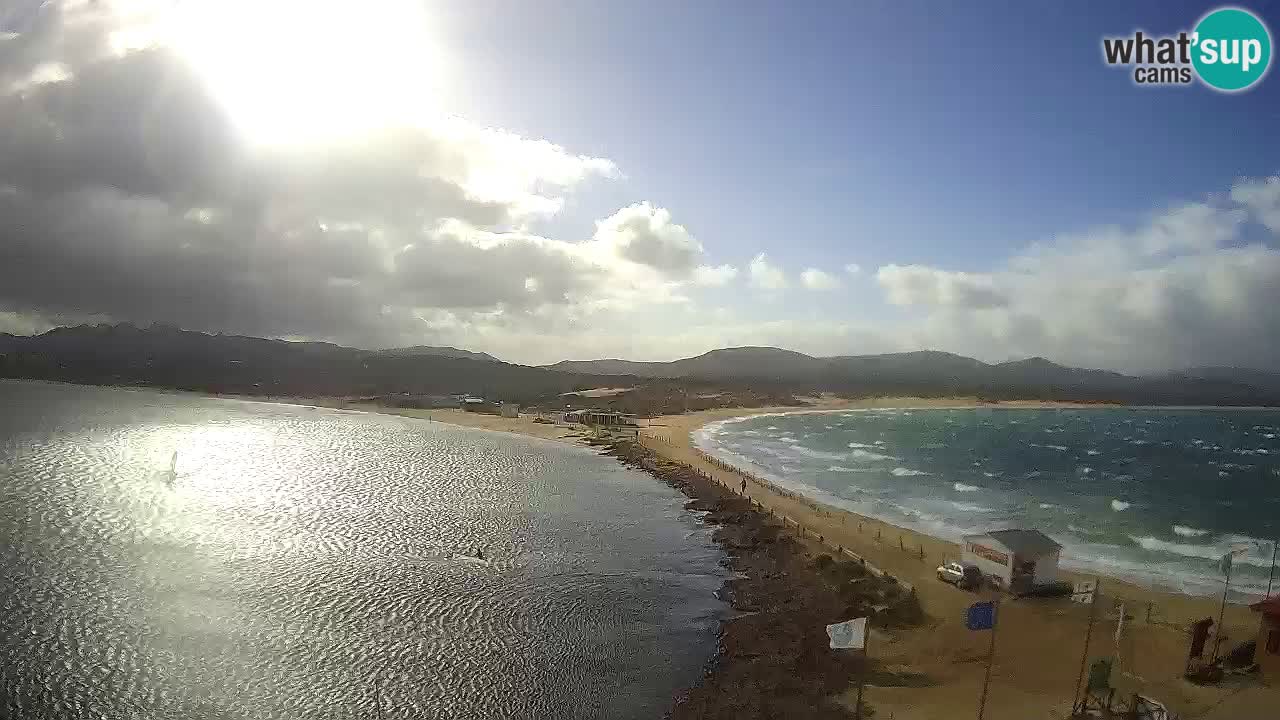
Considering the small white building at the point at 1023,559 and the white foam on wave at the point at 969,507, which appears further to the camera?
the white foam on wave at the point at 969,507

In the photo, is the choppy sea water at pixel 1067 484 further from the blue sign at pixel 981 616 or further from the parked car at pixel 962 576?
the blue sign at pixel 981 616

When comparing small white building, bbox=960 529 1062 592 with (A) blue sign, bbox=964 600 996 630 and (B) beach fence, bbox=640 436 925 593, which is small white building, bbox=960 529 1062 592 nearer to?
(B) beach fence, bbox=640 436 925 593

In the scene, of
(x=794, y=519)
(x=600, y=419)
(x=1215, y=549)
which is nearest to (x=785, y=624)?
(x=794, y=519)

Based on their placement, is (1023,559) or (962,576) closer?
(1023,559)

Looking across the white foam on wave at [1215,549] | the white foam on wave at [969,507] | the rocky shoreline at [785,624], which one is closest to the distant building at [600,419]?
the white foam on wave at [969,507]

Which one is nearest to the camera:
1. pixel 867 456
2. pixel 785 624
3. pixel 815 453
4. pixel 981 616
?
pixel 981 616

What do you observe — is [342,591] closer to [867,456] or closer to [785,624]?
[785,624]

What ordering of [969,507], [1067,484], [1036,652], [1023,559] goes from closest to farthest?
[1036,652] → [1023,559] → [969,507] → [1067,484]
